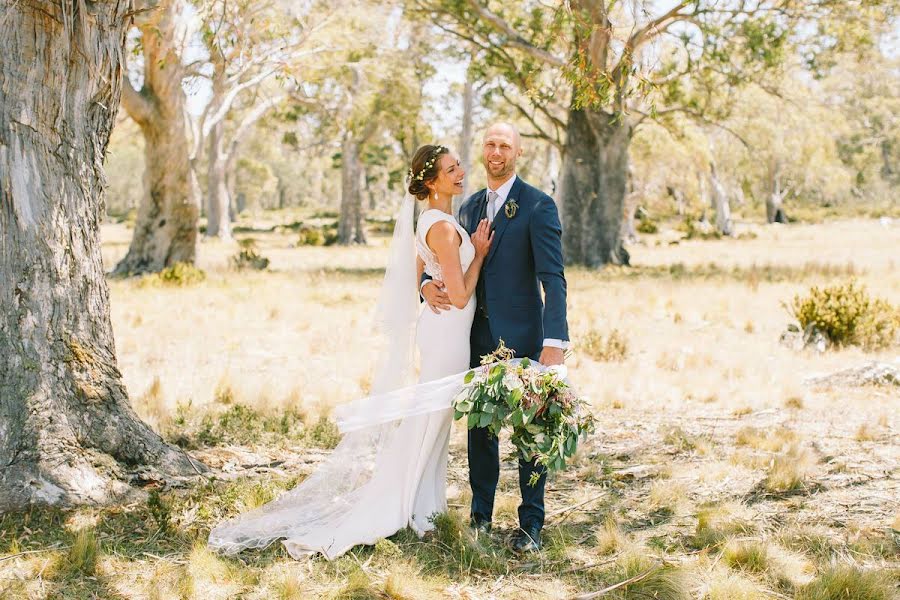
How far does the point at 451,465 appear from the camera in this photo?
6.21m

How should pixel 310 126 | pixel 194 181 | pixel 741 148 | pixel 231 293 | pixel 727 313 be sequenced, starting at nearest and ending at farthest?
pixel 727 313
pixel 231 293
pixel 194 181
pixel 310 126
pixel 741 148

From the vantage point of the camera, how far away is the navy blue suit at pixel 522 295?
14.2ft

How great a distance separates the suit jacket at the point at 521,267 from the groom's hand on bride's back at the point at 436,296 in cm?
21

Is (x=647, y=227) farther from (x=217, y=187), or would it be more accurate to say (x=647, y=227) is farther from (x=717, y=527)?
(x=717, y=527)

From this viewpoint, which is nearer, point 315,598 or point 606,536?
point 315,598

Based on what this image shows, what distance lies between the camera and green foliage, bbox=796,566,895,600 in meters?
3.77

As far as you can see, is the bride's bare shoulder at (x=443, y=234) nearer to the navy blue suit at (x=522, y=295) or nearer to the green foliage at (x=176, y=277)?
the navy blue suit at (x=522, y=295)

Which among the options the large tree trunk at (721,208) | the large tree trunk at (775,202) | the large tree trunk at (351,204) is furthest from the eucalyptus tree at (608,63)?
the large tree trunk at (775,202)

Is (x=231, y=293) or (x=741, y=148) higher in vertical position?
(x=741, y=148)

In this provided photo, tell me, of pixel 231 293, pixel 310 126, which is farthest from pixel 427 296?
pixel 310 126

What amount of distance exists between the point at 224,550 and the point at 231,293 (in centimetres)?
1126

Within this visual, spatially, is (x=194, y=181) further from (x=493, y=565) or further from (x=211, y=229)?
(x=211, y=229)

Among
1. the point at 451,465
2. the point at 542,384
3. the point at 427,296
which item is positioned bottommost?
the point at 451,465

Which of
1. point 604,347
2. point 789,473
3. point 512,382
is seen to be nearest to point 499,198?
point 512,382
